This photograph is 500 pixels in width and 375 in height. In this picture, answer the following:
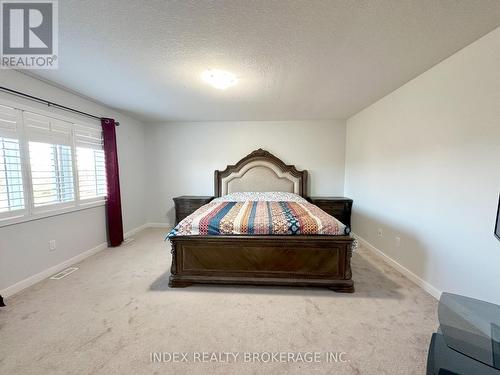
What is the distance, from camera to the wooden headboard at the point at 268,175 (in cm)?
425

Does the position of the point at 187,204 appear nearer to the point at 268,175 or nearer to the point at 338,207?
the point at 268,175

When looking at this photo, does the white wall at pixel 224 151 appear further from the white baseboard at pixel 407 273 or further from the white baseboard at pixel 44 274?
the white baseboard at pixel 44 274

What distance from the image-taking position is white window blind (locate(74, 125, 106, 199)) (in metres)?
2.92

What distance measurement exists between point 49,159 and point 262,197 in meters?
3.08

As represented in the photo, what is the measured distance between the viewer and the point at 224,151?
4.38 meters

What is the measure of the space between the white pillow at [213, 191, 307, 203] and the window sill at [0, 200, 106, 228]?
1.90 m

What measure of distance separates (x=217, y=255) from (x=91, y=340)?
115 centimetres

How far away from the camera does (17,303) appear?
1.96 meters

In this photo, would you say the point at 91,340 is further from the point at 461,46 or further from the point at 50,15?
the point at 461,46

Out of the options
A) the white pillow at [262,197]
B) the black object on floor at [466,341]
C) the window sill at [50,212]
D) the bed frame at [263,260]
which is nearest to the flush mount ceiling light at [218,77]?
the bed frame at [263,260]

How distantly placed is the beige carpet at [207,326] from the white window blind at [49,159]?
39.8 inches

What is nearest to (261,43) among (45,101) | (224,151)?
(45,101)

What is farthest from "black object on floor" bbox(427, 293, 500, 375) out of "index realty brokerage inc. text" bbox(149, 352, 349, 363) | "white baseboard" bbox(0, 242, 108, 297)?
"white baseboard" bbox(0, 242, 108, 297)

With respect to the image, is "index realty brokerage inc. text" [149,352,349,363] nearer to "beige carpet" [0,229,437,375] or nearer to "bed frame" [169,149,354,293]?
"beige carpet" [0,229,437,375]
